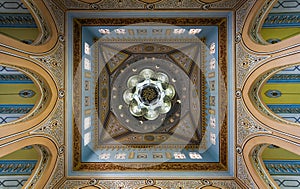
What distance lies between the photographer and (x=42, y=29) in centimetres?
773

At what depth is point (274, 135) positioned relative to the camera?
6836mm

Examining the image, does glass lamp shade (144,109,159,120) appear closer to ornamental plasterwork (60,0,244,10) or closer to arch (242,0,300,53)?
ornamental plasterwork (60,0,244,10)

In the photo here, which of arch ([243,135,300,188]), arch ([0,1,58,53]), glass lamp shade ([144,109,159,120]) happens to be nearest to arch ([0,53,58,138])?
arch ([0,1,58,53])

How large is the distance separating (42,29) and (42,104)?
9.64 feet

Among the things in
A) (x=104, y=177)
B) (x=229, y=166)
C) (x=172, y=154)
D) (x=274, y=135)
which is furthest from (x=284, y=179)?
(x=104, y=177)

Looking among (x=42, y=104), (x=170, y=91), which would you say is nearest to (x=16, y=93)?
(x=42, y=104)

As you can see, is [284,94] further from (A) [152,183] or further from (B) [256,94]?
(A) [152,183]

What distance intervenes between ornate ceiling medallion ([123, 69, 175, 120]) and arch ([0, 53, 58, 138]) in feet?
16.1

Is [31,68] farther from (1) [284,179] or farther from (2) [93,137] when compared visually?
(1) [284,179]

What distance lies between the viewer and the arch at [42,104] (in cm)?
606

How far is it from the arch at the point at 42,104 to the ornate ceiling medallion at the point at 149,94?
4892mm

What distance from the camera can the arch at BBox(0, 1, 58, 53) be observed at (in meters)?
6.95

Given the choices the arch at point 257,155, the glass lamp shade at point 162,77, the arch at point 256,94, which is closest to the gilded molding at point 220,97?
the arch at point 256,94

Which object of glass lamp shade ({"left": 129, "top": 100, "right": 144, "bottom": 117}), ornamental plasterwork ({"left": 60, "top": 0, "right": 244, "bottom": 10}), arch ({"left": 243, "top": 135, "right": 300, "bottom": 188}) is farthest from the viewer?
glass lamp shade ({"left": 129, "top": 100, "right": 144, "bottom": 117})
